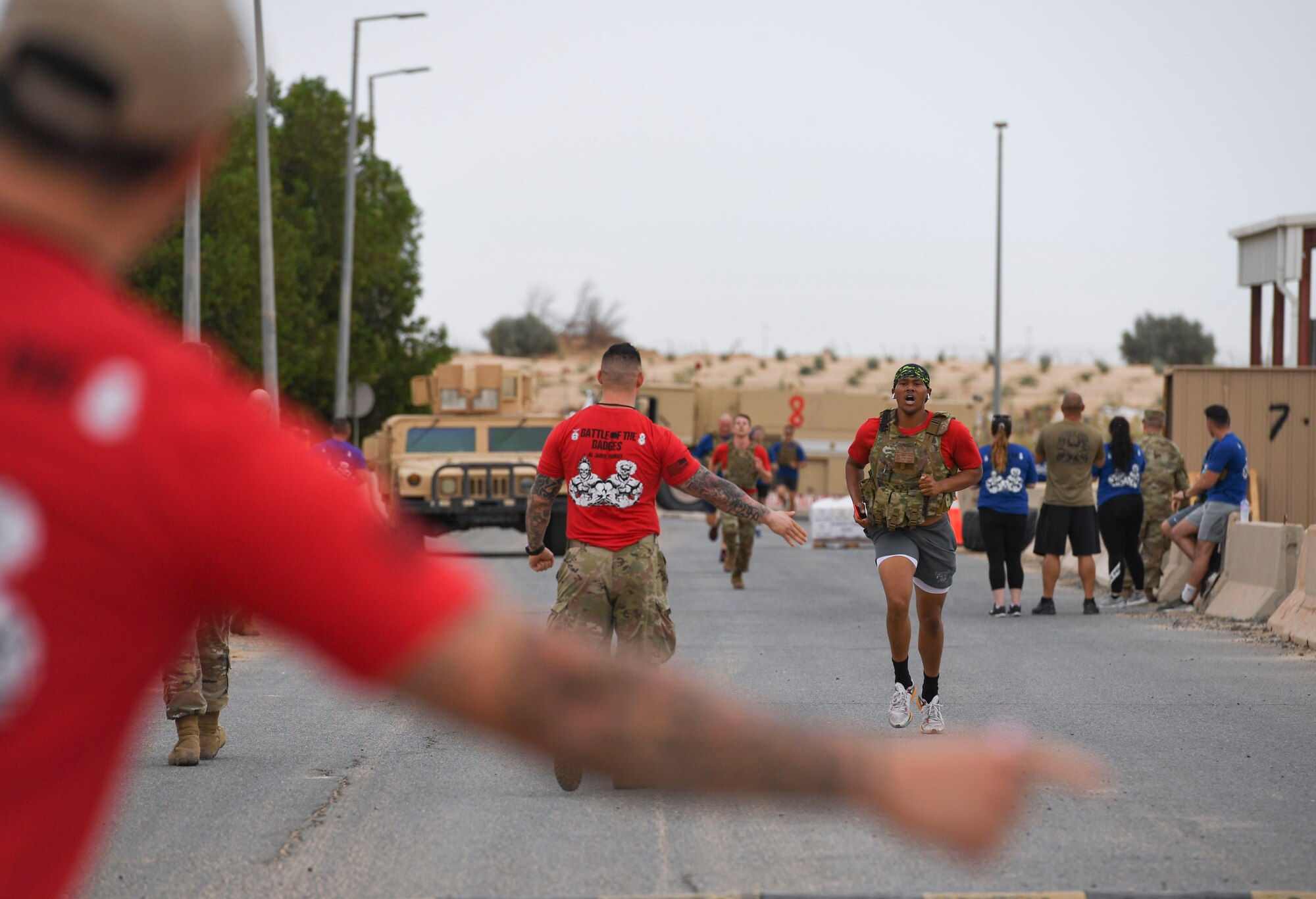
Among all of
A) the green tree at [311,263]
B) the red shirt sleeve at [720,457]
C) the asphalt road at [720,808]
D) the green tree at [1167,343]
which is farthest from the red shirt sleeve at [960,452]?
the green tree at [1167,343]

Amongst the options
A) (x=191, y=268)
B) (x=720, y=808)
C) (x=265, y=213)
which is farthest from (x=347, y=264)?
(x=720, y=808)

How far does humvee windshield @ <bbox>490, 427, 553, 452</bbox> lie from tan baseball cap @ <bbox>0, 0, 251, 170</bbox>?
22825 millimetres

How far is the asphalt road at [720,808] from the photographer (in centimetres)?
533

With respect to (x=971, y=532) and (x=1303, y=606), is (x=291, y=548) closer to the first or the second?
(x=1303, y=606)

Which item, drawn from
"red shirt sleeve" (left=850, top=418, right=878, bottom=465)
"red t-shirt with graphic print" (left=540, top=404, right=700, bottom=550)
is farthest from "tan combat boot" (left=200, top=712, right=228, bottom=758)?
"red shirt sleeve" (left=850, top=418, right=878, bottom=465)

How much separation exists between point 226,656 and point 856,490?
3.57 m

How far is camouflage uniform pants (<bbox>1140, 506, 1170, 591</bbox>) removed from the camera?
16219mm

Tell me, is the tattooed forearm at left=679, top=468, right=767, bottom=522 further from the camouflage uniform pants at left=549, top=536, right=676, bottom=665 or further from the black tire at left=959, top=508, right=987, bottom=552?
the black tire at left=959, top=508, right=987, bottom=552

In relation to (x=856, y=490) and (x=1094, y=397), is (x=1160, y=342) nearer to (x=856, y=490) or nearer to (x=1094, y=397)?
(x=1094, y=397)

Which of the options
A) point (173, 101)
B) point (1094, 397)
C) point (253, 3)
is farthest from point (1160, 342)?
point (173, 101)

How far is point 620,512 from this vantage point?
24.0 ft

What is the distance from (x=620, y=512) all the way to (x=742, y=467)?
Answer: 11850 millimetres

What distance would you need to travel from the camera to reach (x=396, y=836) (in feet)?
19.6

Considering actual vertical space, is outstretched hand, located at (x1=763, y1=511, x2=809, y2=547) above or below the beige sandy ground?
below
